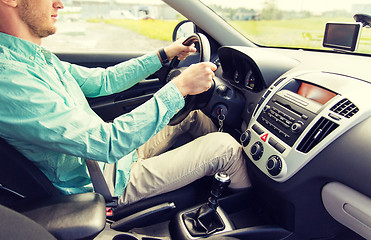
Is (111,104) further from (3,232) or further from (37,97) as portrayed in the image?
(3,232)

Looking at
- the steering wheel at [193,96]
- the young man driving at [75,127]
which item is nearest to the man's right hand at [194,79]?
the young man driving at [75,127]

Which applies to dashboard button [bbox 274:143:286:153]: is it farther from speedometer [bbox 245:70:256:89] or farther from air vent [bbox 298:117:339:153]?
speedometer [bbox 245:70:256:89]

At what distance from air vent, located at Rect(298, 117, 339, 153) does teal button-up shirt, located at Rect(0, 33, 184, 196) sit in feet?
1.48

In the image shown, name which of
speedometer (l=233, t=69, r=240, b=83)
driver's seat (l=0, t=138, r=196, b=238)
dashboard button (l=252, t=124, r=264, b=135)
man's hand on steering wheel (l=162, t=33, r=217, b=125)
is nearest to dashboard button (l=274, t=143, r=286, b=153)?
dashboard button (l=252, t=124, r=264, b=135)

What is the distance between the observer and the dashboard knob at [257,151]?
1.15m

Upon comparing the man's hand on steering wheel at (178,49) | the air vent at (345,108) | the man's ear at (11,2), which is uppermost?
the man's ear at (11,2)

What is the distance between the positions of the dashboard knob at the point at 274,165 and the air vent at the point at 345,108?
0.84 feet

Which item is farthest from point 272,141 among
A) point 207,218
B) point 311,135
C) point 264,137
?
point 207,218

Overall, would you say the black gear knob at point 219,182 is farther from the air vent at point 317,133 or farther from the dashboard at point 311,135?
the air vent at point 317,133

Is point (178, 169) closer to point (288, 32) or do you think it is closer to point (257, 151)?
point (257, 151)

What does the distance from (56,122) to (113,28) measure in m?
3.49

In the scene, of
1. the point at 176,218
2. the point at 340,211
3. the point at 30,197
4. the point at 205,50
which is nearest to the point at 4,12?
the point at 30,197

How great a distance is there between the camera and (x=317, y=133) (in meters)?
0.96

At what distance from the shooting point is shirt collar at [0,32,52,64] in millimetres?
846
